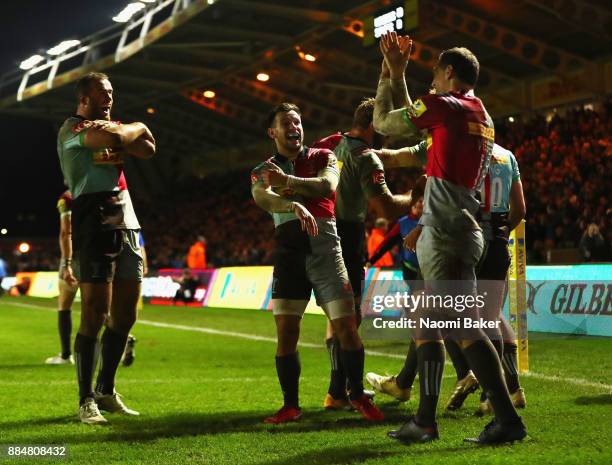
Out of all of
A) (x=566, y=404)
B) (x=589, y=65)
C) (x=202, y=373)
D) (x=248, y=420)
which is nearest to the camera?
(x=248, y=420)

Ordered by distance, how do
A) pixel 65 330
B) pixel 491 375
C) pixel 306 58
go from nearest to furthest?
pixel 491 375 → pixel 65 330 → pixel 306 58

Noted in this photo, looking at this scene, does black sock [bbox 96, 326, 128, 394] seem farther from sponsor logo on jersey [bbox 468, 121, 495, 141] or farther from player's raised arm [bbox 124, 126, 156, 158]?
sponsor logo on jersey [bbox 468, 121, 495, 141]

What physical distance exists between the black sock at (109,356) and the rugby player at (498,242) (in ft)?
7.39

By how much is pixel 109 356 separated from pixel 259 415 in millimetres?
1108

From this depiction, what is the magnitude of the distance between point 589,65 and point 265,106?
14855mm

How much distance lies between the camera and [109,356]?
6.26 metres

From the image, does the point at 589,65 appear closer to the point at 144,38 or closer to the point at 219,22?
the point at 219,22

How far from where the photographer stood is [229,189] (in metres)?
41.6

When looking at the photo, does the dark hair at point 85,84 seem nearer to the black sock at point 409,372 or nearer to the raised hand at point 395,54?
the raised hand at point 395,54

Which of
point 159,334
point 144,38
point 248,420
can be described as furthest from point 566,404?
point 144,38

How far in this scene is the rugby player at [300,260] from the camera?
5.79m

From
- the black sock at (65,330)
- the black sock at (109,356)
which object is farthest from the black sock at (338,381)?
the black sock at (65,330)

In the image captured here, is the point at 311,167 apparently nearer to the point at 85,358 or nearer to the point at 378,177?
the point at 378,177

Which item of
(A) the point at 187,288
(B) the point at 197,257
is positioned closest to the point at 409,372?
(A) the point at 187,288
